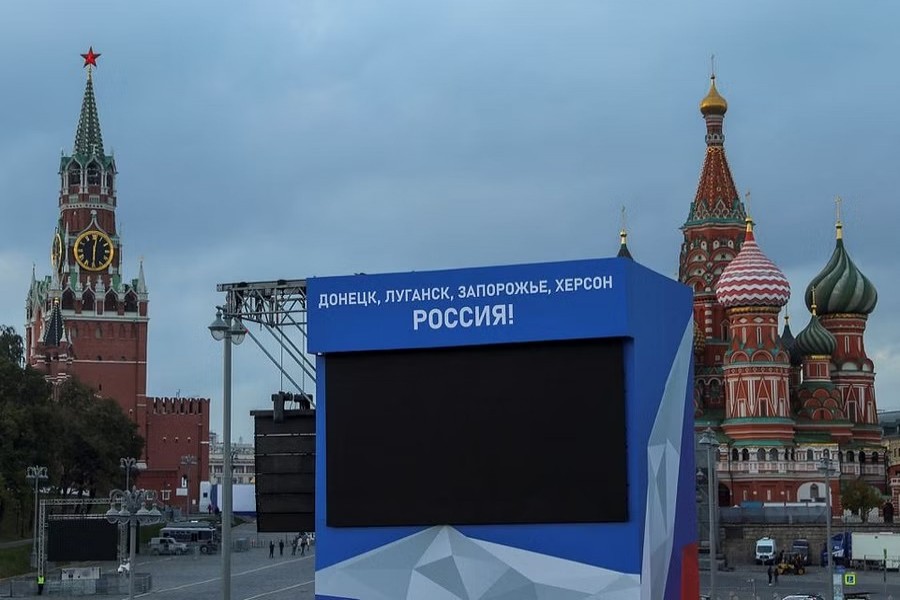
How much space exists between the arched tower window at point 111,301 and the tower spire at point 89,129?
12585 millimetres

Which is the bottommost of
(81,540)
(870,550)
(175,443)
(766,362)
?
(870,550)

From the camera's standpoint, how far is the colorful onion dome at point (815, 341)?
110m

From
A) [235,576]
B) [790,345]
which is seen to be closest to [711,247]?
[790,345]

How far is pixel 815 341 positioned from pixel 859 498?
1159 cm

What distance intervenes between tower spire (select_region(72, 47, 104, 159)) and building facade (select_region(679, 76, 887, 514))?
187ft

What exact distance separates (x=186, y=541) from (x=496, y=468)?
2570 inches

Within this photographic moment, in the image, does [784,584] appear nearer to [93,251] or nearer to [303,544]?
[303,544]

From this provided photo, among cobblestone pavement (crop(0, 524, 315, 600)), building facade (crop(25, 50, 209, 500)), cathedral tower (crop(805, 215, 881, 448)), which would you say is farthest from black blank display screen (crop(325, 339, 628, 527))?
building facade (crop(25, 50, 209, 500))

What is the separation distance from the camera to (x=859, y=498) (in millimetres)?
105312

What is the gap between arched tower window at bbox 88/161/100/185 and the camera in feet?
479

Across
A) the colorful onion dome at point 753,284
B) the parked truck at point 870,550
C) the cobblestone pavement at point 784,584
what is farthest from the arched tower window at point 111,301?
the parked truck at point 870,550

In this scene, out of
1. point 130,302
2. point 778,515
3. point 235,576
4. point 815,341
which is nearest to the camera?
point 235,576

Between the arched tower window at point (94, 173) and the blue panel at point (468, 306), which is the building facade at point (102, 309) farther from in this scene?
the blue panel at point (468, 306)

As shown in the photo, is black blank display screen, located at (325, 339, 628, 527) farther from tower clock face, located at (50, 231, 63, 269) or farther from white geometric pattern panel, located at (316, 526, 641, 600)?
tower clock face, located at (50, 231, 63, 269)
